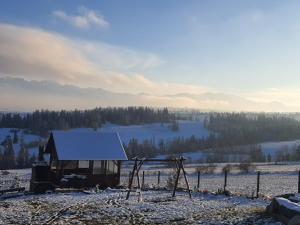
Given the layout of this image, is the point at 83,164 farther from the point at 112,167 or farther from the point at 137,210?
the point at 137,210

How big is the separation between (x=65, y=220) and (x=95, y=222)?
1.23 metres

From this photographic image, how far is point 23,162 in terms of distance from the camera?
130500mm

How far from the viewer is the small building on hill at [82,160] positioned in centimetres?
3734

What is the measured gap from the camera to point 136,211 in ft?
72.2

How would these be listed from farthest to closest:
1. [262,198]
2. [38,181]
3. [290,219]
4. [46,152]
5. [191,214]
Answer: [46,152] < [38,181] < [262,198] < [191,214] < [290,219]

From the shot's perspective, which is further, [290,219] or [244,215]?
[244,215]

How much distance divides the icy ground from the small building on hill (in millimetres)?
8887

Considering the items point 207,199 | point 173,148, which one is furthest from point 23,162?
point 207,199

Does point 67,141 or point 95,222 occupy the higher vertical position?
point 67,141

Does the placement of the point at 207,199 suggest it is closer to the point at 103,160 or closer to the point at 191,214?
the point at 191,214

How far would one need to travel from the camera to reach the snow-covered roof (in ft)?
125

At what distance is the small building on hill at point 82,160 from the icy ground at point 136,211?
8.89 meters

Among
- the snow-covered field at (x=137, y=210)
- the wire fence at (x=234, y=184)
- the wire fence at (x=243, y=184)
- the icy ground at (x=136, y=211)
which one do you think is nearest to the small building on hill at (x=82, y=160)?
the wire fence at (x=234, y=184)

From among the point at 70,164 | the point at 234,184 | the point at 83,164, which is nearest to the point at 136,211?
the point at 70,164
